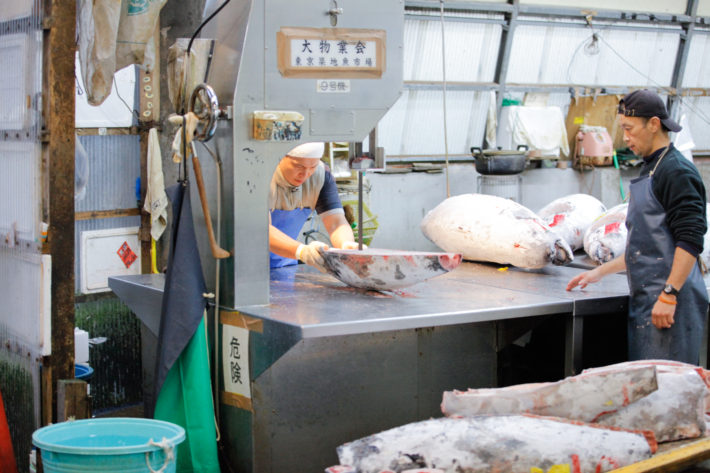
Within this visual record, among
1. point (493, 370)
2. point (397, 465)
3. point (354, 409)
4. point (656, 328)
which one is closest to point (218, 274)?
point (354, 409)

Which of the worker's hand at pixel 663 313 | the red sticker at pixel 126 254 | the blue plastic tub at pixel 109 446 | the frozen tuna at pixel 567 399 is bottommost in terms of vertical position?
the blue plastic tub at pixel 109 446

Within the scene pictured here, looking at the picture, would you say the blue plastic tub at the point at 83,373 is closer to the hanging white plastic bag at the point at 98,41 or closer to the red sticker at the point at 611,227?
the hanging white plastic bag at the point at 98,41

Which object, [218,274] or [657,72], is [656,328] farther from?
[657,72]

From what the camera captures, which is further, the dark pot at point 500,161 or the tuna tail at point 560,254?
the dark pot at point 500,161

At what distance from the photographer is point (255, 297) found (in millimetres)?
3225

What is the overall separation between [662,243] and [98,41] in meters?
2.36

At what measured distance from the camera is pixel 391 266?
330cm

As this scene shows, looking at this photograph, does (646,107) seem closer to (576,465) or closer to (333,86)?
(333,86)

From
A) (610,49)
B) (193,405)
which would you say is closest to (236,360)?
(193,405)

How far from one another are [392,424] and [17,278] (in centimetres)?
163

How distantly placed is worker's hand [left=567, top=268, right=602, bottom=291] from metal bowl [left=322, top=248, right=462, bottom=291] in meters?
0.64

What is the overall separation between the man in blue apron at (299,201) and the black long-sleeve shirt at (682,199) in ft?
4.51

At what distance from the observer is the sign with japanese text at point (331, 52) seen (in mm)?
3203

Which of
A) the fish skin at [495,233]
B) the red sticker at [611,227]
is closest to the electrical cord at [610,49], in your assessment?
the red sticker at [611,227]
